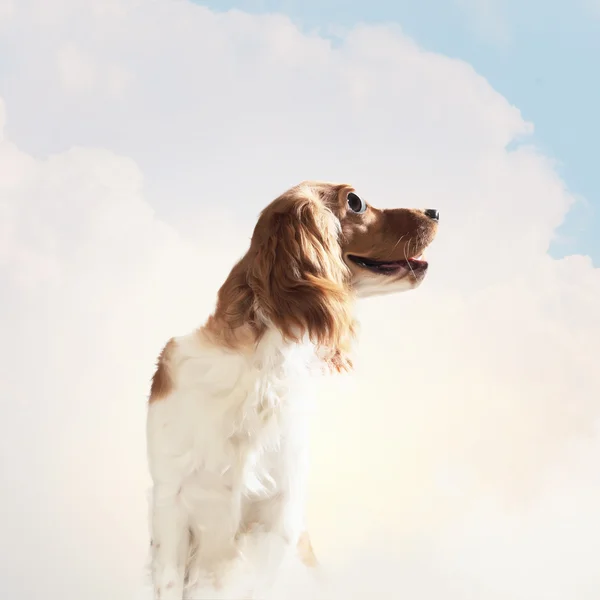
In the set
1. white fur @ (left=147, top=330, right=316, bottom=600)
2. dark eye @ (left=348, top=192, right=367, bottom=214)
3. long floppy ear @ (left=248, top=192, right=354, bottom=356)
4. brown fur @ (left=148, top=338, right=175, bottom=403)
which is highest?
dark eye @ (left=348, top=192, right=367, bottom=214)

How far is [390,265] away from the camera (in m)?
2.86

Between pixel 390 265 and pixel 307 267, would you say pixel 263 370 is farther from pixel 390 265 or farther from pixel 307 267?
pixel 390 265

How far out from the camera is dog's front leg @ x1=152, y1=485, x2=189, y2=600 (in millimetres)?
2809

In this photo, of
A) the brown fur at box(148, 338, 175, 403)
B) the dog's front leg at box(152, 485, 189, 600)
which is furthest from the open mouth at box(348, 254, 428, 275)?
the dog's front leg at box(152, 485, 189, 600)

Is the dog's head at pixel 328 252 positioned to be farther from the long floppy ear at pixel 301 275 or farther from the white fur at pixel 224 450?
the white fur at pixel 224 450

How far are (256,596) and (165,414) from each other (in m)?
0.70

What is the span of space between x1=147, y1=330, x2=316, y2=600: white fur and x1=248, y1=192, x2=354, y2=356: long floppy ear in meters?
0.10

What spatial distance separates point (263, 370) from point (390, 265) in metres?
0.54

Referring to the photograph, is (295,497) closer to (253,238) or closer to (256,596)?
(256,596)

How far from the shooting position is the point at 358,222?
289cm

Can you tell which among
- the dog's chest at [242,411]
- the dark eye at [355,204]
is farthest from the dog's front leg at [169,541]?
the dark eye at [355,204]

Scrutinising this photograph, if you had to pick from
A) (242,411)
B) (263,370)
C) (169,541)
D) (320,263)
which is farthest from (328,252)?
(169,541)

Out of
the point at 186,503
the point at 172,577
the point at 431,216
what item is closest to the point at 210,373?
the point at 186,503

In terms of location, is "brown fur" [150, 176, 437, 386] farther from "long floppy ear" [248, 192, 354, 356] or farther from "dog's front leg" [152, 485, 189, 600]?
"dog's front leg" [152, 485, 189, 600]
